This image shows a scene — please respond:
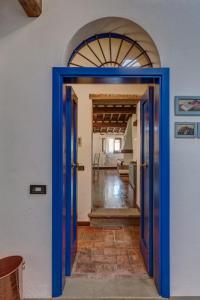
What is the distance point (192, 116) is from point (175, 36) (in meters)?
0.77

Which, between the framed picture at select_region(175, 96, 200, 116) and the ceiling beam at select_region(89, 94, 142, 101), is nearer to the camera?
the framed picture at select_region(175, 96, 200, 116)

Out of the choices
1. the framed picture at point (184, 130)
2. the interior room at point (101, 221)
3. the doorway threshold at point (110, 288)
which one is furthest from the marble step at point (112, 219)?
the framed picture at point (184, 130)

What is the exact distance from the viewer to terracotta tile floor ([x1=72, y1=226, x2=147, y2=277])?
275cm

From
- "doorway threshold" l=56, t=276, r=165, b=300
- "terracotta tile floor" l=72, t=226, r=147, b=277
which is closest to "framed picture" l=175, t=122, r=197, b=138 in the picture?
"doorway threshold" l=56, t=276, r=165, b=300

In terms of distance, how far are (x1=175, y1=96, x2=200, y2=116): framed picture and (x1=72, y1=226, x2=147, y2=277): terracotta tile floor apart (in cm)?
184

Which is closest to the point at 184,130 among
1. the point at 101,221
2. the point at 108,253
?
the point at 108,253

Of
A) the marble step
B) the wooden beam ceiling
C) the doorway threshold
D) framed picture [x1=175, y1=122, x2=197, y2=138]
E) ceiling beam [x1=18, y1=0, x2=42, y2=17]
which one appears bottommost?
the doorway threshold

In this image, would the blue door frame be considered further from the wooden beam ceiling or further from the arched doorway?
the wooden beam ceiling

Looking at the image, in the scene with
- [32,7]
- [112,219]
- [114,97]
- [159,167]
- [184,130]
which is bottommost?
[112,219]

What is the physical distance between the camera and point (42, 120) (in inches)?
87.4

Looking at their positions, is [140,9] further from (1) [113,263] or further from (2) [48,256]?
(1) [113,263]

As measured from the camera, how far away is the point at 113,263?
9.66 feet

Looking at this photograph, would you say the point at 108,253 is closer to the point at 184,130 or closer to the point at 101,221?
the point at 101,221

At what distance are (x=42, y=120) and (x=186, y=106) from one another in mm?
1364
